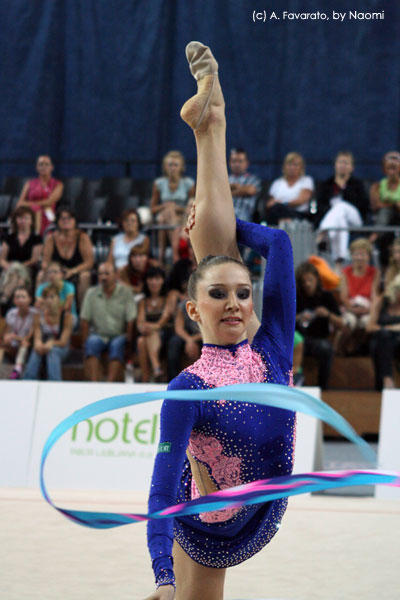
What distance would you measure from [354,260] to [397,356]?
0.83 m

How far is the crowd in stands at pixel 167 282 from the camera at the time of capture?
250 inches

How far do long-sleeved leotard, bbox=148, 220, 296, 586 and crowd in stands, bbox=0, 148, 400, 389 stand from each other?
3.75 m

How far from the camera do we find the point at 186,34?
30.8ft

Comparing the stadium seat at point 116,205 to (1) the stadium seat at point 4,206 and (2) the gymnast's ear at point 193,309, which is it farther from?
(2) the gymnast's ear at point 193,309

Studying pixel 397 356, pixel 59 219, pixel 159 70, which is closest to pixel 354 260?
pixel 397 356

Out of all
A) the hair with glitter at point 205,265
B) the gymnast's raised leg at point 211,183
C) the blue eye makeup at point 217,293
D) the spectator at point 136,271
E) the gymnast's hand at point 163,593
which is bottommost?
the gymnast's hand at point 163,593

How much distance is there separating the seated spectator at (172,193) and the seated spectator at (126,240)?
0.50m

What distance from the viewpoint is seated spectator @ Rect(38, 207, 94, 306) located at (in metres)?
7.05

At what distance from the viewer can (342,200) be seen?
7.33m

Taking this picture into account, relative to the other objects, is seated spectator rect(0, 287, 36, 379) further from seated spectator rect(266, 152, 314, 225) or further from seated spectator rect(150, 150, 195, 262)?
seated spectator rect(266, 152, 314, 225)

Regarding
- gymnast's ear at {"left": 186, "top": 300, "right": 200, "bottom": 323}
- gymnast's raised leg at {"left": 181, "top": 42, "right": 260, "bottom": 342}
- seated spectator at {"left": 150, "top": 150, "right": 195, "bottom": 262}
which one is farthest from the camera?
seated spectator at {"left": 150, "top": 150, "right": 195, "bottom": 262}

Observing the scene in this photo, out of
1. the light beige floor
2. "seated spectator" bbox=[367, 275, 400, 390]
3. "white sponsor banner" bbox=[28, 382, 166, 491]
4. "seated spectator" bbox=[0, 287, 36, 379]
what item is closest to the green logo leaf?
the light beige floor

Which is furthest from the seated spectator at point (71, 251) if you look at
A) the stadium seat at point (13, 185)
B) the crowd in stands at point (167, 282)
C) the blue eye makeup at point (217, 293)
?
the blue eye makeup at point (217, 293)

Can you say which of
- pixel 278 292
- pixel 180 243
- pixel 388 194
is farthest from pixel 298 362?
pixel 278 292
